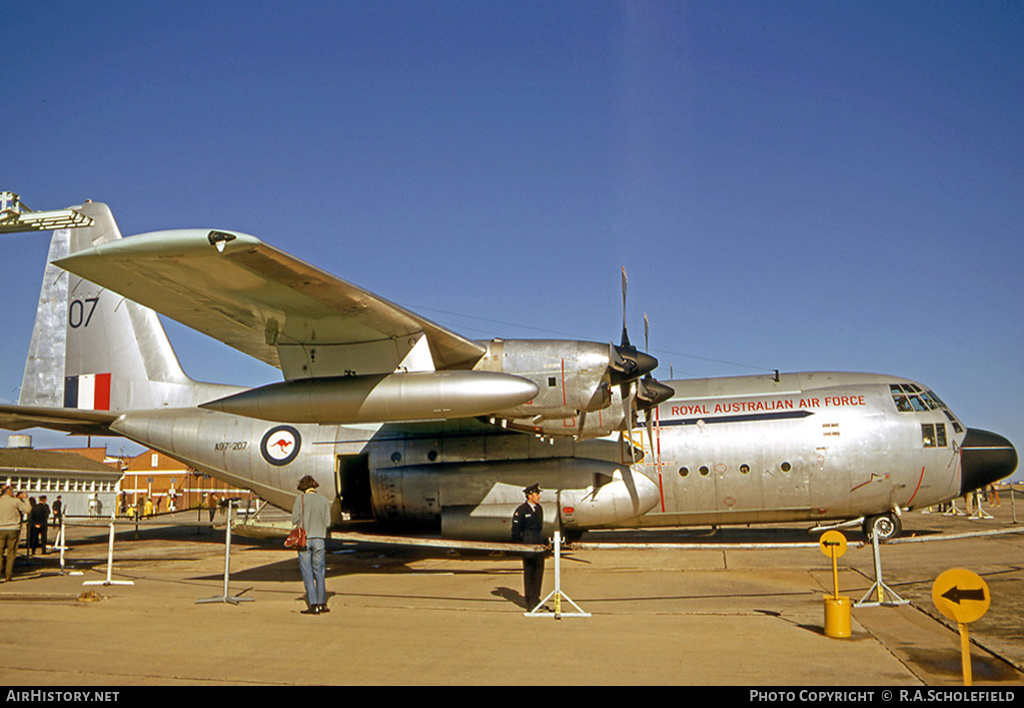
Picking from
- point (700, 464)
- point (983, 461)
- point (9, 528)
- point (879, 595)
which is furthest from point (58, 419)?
point (983, 461)

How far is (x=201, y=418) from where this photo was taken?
56.8 ft

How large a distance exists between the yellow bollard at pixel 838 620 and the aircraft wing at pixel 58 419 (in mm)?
15428

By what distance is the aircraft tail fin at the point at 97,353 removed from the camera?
17.8m

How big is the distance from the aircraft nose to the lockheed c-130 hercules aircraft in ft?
0.13

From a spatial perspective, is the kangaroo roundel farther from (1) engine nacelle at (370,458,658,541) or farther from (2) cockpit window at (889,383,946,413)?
(2) cockpit window at (889,383,946,413)

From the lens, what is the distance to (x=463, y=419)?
1562cm

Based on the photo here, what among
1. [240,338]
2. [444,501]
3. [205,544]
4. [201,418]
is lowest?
[205,544]

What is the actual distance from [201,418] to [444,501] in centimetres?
635

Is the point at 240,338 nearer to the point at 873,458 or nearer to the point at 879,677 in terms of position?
the point at 879,677

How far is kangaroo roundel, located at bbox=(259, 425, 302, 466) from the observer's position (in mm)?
16703

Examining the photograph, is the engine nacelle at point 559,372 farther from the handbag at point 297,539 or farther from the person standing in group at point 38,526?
the person standing in group at point 38,526

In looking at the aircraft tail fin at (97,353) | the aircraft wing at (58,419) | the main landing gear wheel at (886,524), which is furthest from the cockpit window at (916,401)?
the aircraft wing at (58,419)

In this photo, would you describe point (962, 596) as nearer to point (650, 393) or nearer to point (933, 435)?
point (650, 393)
